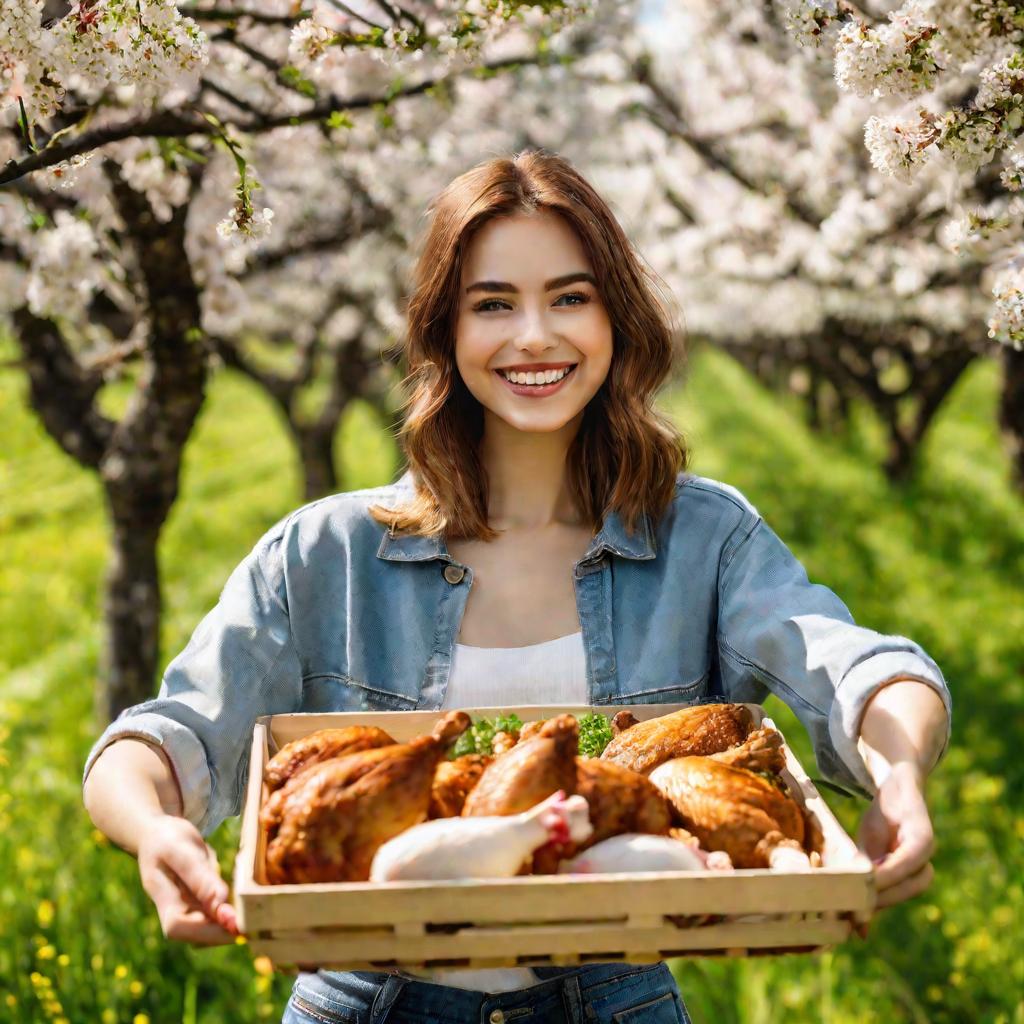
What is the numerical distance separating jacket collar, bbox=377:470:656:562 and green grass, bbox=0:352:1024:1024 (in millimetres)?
716

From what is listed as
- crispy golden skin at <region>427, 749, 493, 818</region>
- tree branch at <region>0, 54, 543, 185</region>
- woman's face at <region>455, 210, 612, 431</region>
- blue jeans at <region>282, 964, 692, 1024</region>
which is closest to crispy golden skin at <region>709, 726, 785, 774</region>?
crispy golden skin at <region>427, 749, 493, 818</region>

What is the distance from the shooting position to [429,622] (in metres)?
2.34

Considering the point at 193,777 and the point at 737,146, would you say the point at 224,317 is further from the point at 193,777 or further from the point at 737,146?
the point at 737,146

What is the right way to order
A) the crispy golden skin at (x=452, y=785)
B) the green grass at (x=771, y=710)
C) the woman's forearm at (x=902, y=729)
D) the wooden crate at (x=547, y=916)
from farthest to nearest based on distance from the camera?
1. the green grass at (x=771, y=710)
2. the woman's forearm at (x=902, y=729)
3. the crispy golden skin at (x=452, y=785)
4. the wooden crate at (x=547, y=916)

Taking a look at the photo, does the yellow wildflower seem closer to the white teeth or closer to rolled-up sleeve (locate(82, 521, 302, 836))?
rolled-up sleeve (locate(82, 521, 302, 836))

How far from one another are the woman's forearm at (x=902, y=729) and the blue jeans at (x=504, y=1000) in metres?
0.64

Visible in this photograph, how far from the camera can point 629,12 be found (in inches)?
363

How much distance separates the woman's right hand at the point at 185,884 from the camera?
1.57m

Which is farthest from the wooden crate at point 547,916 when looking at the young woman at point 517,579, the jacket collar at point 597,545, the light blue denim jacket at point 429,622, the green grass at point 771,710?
the green grass at point 771,710

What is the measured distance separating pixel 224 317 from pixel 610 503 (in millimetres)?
2910

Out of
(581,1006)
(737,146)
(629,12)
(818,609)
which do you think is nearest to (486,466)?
(818,609)

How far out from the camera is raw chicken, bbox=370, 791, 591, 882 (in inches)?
56.4

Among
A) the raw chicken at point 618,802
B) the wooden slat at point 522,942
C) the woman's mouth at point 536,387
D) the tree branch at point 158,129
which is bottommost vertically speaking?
the wooden slat at point 522,942

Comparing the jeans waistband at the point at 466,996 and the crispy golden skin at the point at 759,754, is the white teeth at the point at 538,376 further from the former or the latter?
the jeans waistband at the point at 466,996
